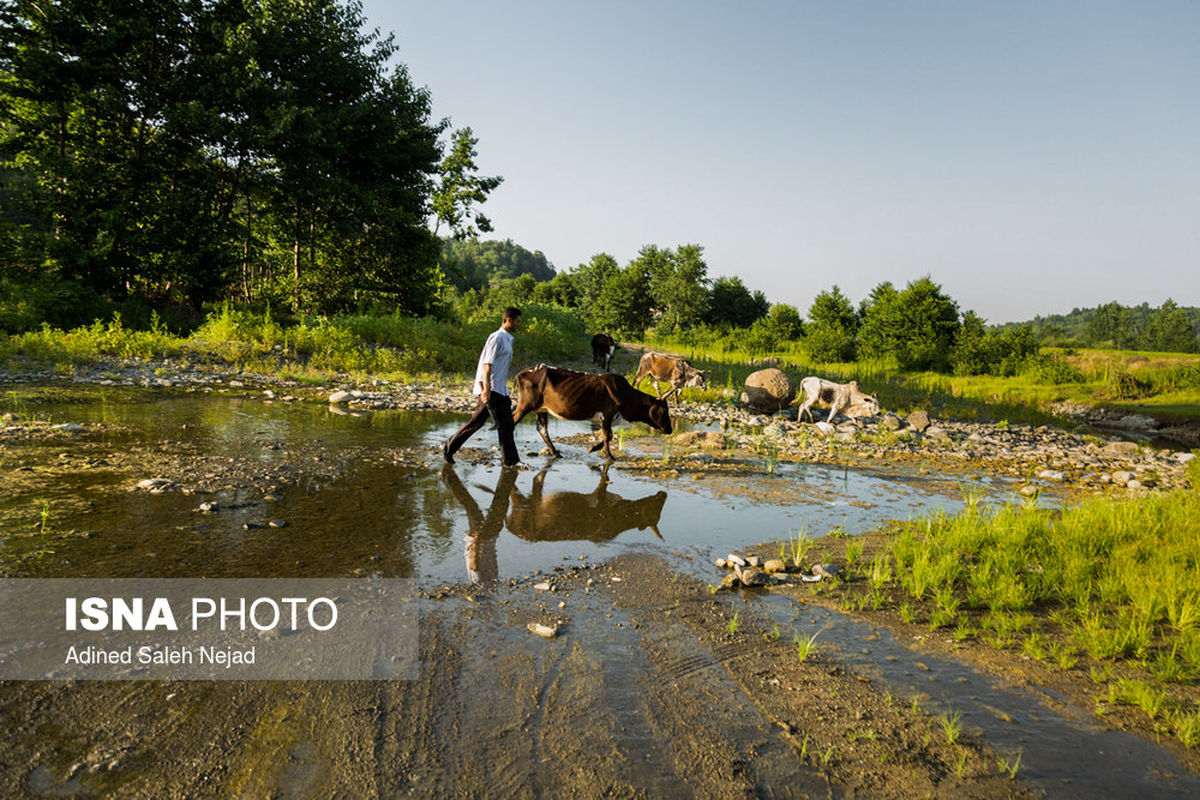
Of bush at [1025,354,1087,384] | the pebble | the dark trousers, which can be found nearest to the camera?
the pebble

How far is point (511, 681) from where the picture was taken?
3.30 m

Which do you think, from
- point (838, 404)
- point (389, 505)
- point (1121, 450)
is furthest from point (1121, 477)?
point (389, 505)

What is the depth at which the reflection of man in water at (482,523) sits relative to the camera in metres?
4.98

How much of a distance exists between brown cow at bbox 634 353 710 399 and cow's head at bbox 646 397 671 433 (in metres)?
6.99

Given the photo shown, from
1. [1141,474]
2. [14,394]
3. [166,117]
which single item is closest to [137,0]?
[166,117]

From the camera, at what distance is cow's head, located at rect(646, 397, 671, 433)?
1054 cm

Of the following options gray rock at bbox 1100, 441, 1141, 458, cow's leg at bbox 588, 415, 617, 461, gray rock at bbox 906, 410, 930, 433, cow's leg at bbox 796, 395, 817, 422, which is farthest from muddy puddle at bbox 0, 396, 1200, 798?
gray rock at bbox 1100, 441, 1141, 458

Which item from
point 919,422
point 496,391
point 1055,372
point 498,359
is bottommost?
point 919,422

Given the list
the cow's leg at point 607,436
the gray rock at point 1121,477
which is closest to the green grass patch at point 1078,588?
the gray rock at point 1121,477

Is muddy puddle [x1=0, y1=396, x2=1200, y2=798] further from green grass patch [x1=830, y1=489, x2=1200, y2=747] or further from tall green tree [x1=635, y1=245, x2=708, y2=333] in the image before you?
tall green tree [x1=635, y1=245, x2=708, y2=333]

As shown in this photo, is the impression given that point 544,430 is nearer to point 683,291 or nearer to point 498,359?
point 498,359

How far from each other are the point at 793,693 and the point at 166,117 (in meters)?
24.5

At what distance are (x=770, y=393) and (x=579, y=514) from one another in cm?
1138

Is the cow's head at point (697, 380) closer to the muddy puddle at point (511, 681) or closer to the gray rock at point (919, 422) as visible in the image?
the gray rock at point (919, 422)
